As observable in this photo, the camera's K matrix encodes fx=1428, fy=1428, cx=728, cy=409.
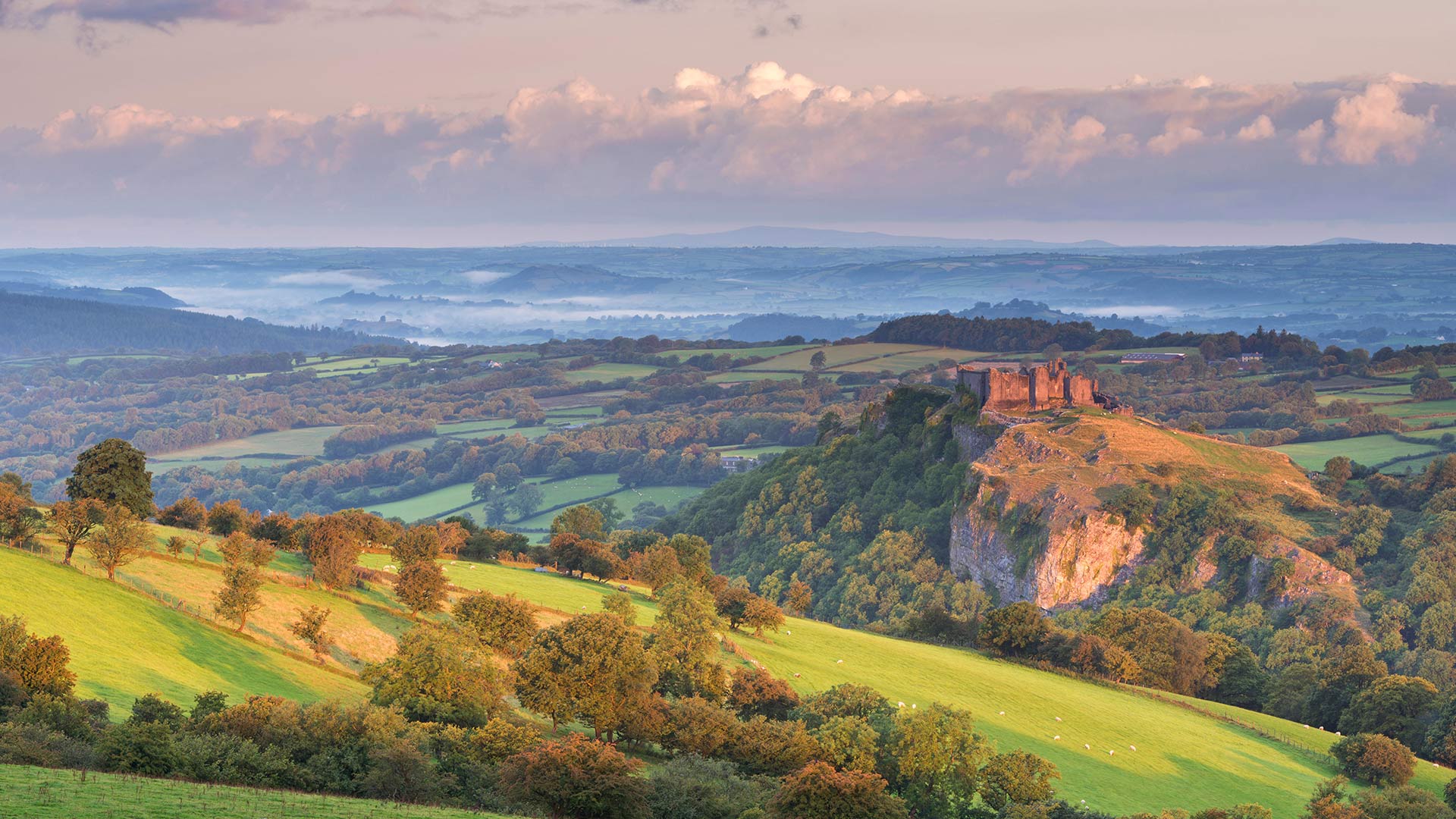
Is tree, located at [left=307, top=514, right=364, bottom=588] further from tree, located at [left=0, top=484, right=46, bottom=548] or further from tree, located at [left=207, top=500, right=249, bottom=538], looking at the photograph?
tree, located at [left=0, top=484, right=46, bottom=548]

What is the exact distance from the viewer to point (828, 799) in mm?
46219

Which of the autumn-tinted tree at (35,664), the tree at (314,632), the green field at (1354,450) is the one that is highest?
the green field at (1354,450)

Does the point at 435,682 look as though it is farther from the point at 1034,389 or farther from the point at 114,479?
the point at 1034,389

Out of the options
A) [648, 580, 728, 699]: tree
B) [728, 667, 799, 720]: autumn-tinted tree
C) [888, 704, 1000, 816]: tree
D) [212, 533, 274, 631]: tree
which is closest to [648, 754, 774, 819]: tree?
[888, 704, 1000, 816]: tree

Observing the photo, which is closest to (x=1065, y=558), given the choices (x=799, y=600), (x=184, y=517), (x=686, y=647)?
(x=799, y=600)

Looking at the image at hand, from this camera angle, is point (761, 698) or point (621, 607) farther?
point (621, 607)

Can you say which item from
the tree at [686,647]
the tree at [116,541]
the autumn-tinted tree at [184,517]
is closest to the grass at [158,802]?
the tree at [686,647]

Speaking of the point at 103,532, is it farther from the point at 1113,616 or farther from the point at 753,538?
the point at 753,538

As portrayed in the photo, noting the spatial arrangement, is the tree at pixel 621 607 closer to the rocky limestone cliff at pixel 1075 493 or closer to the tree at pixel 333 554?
the tree at pixel 333 554

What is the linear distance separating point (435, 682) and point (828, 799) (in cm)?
1717

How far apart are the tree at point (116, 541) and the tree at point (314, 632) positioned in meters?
8.91

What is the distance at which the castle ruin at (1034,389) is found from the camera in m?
145

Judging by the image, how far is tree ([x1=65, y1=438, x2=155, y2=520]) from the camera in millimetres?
77750

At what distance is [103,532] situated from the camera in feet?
223
